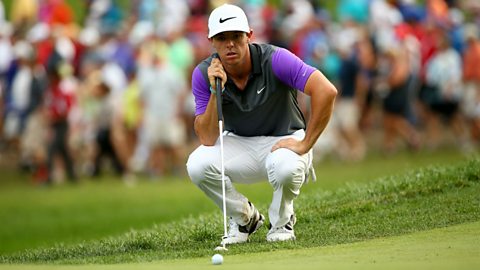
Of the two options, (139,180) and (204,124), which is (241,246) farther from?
(139,180)

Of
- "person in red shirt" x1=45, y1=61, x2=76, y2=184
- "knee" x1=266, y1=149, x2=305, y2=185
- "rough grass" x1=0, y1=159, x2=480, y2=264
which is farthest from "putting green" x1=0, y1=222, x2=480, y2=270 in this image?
"person in red shirt" x1=45, y1=61, x2=76, y2=184

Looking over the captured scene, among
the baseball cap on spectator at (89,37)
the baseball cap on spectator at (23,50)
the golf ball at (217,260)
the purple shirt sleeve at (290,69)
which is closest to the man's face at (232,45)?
the purple shirt sleeve at (290,69)

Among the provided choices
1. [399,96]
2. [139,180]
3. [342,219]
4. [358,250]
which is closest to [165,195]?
[139,180]

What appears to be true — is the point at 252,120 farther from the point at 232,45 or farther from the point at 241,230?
the point at 241,230

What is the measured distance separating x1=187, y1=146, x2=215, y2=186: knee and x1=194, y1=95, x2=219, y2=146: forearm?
193mm

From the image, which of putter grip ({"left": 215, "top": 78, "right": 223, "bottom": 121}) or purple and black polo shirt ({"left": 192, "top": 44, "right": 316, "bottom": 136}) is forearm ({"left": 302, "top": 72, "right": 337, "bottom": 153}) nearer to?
purple and black polo shirt ({"left": 192, "top": 44, "right": 316, "bottom": 136})

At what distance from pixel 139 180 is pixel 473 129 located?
7.34 meters

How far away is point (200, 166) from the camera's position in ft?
34.4

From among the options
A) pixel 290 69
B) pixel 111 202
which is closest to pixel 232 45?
pixel 290 69

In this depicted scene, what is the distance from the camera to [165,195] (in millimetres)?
22688

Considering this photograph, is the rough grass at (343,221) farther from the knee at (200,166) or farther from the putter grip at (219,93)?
the putter grip at (219,93)

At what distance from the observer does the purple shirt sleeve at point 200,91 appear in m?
10.5

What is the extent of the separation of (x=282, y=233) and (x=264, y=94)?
118 centimetres

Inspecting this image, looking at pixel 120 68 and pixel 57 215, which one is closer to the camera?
pixel 57 215
